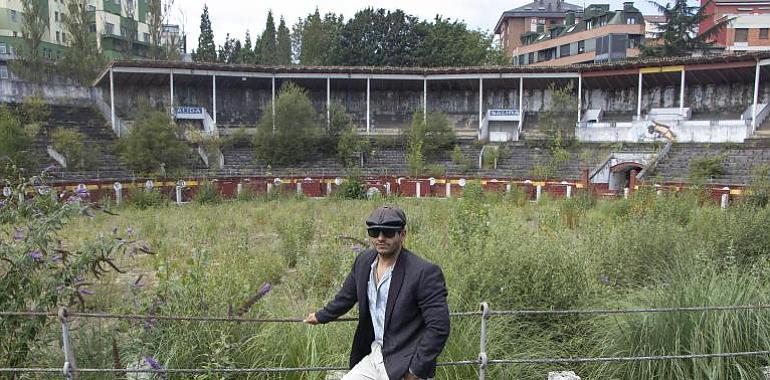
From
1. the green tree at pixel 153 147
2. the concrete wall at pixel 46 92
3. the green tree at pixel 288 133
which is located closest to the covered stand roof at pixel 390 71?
the concrete wall at pixel 46 92

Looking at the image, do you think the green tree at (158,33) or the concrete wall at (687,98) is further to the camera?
the green tree at (158,33)

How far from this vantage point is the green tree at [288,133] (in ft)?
104

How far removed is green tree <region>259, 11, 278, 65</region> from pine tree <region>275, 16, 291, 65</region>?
0.44 meters

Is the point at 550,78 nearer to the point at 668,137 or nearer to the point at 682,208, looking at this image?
the point at 668,137

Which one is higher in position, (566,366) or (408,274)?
(408,274)

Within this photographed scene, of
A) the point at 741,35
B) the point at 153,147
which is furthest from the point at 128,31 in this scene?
the point at 741,35

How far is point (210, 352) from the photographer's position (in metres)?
4.59

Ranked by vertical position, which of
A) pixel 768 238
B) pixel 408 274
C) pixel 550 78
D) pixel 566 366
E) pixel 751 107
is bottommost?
pixel 566 366

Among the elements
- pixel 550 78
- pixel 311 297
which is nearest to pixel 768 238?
pixel 311 297

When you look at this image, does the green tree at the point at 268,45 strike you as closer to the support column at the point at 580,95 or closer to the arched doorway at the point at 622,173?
the support column at the point at 580,95

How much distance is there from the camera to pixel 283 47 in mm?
59938

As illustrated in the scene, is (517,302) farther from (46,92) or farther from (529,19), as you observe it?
(529,19)

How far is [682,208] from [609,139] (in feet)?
71.7

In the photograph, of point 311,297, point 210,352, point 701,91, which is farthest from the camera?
point 701,91
